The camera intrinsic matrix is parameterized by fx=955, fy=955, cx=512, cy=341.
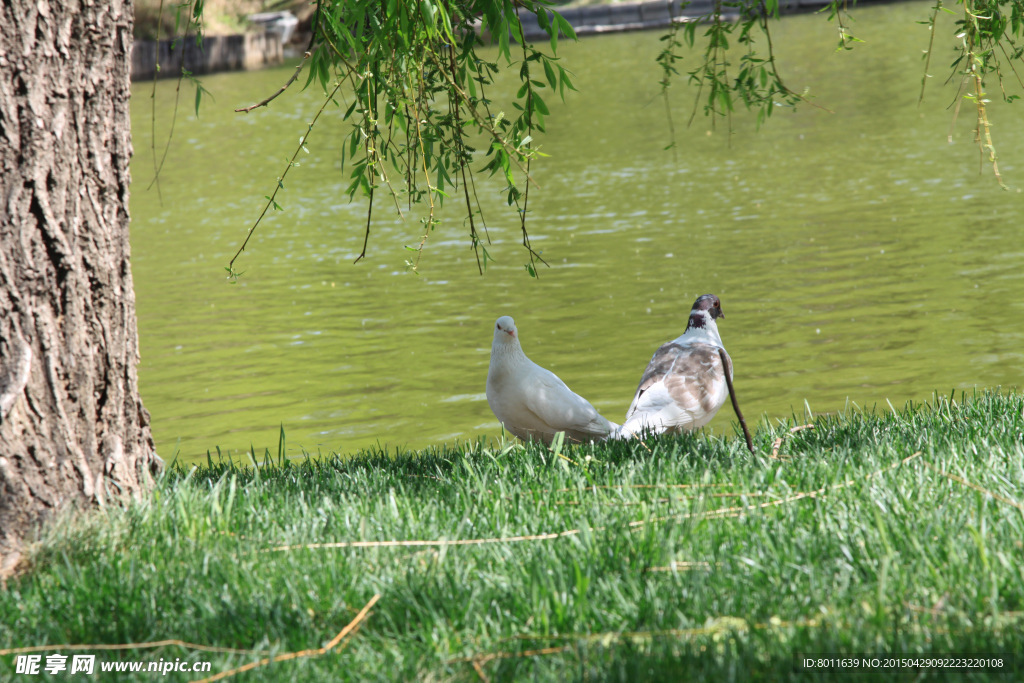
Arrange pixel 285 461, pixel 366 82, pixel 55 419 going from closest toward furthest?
pixel 55 419 < pixel 366 82 < pixel 285 461

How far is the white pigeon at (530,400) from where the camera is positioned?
5.27 m

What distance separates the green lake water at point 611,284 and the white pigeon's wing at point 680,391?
1.52 metres

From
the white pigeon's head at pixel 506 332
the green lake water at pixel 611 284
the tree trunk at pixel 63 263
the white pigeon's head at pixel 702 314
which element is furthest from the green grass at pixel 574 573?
the green lake water at pixel 611 284

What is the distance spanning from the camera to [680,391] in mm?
5395

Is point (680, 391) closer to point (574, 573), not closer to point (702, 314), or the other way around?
point (702, 314)

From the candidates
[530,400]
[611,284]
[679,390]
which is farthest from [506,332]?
[611,284]

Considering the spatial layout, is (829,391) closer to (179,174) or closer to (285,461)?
(285,461)

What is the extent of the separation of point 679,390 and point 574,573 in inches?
115

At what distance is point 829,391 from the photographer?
23.9 ft

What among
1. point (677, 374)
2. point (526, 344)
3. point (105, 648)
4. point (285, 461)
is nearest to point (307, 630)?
point (105, 648)

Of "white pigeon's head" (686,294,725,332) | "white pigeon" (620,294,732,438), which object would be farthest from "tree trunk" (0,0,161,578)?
"white pigeon's head" (686,294,725,332)

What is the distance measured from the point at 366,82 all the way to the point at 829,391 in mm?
4780

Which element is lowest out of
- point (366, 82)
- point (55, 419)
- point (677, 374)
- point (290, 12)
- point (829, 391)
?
point (829, 391)

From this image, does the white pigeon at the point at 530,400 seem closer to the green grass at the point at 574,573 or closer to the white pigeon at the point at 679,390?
the white pigeon at the point at 679,390
